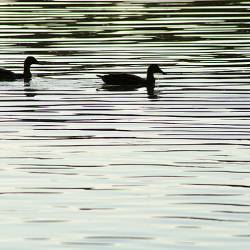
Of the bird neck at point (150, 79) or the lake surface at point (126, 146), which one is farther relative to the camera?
the bird neck at point (150, 79)

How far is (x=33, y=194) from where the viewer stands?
641 inches

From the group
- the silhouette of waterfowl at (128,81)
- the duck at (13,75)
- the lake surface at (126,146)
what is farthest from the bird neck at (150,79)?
the duck at (13,75)

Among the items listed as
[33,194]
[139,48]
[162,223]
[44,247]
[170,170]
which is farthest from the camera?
[139,48]

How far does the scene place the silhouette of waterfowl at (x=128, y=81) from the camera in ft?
95.2

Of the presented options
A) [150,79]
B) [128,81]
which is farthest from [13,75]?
[150,79]

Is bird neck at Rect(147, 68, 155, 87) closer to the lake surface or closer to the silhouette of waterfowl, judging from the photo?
the silhouette of waterfowl

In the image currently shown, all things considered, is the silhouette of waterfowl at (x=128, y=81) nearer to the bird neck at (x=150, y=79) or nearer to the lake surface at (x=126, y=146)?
the bird neck at (x=150, y=79)

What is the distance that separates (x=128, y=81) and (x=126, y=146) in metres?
9.54

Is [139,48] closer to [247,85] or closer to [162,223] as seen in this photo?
[247,85]

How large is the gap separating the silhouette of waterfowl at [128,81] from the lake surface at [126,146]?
0.87ft

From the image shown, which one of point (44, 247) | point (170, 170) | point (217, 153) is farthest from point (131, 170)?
point (44, 247)

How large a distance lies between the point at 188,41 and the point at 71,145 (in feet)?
63.3

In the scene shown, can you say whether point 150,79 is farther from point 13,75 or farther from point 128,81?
point 13,75

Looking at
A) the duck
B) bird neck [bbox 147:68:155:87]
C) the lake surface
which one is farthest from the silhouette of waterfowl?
the duck
